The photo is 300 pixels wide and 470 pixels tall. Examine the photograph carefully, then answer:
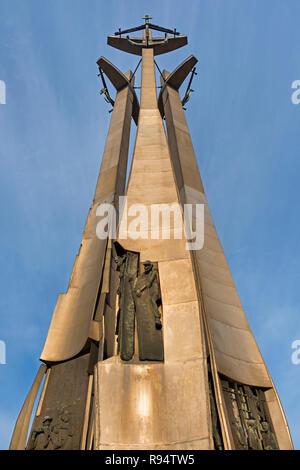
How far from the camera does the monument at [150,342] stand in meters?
5.90

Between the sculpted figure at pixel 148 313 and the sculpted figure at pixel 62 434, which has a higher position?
the sculpted figure at pixel 148 313

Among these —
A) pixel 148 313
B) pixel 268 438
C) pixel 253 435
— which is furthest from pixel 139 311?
pixel 268 438

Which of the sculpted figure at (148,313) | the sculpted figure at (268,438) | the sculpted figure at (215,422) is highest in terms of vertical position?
the sculpted figure at (148,313)

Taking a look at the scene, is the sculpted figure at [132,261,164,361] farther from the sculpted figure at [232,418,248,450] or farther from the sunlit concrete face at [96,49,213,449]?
the sculpted figure at [232,418,248,450]

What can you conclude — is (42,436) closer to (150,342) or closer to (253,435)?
(150,342)

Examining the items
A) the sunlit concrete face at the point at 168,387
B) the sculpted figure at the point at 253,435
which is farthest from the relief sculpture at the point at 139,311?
the sculpted figure at the point at 253,435

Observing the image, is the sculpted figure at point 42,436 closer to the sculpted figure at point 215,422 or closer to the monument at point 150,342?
the monument at point 150,342

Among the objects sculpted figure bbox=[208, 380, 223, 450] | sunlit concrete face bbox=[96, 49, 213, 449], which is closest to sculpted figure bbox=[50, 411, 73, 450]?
sunlit concrete face bbox=[96, 49, 213, 449]

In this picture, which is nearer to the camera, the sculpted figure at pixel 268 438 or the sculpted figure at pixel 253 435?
the sculpted figure at pixel 253 435

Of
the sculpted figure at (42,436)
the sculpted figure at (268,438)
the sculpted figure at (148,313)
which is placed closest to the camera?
the sculpted figure at (148,313)

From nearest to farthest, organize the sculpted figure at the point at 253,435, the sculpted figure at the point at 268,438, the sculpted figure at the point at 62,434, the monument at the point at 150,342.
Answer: the monument at the point at 150,342 < the sculpted figure at the point at 62,434 < the sculpted figure at the point at 253,435 < the sculpted figure at the point at 268,438
